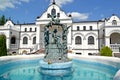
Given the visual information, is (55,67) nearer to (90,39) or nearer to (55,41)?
(55,41)

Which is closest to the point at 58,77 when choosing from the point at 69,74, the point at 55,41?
the point at 69,74

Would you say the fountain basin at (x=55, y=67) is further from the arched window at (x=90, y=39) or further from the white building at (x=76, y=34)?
the arched window at (x=90, y=39)

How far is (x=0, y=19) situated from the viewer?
63.2 m

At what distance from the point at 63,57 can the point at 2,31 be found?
2772cm

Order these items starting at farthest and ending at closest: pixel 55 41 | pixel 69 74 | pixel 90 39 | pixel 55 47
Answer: pixel 90 39, pixel 55 41, pixel 55 47, pixel 69 74

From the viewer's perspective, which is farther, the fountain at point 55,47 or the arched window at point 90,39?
the arched window at point 90,39

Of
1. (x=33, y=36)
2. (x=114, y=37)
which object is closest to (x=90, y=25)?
(x=114, y=37)

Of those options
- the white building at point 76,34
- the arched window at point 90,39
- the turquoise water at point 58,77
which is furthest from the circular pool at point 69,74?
the arched window at point 90,39

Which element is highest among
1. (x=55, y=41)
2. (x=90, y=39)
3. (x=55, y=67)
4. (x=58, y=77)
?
(x=90, y=39)

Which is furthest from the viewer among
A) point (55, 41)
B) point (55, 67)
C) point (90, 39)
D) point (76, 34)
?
point (76, 34)

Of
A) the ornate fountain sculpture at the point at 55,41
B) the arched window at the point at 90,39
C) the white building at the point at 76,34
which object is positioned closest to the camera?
the ornate fountain sculpture at the point at 55,41

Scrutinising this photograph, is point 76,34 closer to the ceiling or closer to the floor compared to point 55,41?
closer to the ceiling

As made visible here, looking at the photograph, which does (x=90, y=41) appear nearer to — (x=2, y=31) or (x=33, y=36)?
(x=33, y=36)

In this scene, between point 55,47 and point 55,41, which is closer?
point 55,47
